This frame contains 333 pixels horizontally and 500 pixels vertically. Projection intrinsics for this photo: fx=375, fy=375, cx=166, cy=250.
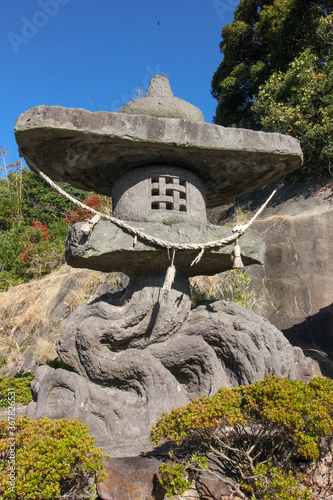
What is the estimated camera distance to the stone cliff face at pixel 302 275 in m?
6.66

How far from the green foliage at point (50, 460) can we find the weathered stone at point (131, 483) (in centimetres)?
11

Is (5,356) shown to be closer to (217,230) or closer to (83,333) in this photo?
(83,333)

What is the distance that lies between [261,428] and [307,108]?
9014 mm

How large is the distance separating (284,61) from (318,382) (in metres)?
11.6

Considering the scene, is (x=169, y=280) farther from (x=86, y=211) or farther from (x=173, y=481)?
(x=86, y=211)

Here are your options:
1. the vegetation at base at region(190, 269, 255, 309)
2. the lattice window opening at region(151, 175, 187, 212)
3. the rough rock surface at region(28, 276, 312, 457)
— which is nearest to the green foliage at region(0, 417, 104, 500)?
the rough rock surface at region(28, 276, 312, 457)

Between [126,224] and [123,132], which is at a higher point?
[123,132]

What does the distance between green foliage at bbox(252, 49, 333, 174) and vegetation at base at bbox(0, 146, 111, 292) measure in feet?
16.8

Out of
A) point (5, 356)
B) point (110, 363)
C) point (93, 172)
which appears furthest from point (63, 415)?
point (5, 356)

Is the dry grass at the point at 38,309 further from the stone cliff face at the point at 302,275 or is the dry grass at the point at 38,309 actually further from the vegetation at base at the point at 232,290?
the stone cliff face at the point at 302,275

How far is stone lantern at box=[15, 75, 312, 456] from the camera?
3.47 metres

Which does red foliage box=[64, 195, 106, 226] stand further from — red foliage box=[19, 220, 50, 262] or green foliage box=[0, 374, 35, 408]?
green foliage box=[0, 374, 35, 408]

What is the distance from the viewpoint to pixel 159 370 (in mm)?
3559

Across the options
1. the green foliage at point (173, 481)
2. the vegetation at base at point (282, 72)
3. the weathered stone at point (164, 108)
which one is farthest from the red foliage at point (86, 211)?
the green foliage at point (173, 481)
